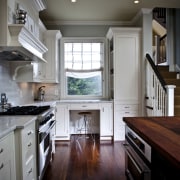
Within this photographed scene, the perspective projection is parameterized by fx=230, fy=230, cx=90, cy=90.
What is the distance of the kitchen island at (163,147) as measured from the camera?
1.11 m

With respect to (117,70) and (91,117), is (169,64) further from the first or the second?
(91,117)

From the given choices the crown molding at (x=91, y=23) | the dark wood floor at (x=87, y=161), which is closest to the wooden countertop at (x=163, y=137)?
the dark wood floor at (x=87, y=161)

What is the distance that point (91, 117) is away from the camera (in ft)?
19.6

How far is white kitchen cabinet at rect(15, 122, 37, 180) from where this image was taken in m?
2.10

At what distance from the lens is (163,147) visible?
122cm

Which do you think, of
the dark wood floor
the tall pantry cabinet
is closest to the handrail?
the tall pantry cabinet

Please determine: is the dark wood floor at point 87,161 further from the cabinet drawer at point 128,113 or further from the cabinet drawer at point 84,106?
the cabinet drawer at point 84,106

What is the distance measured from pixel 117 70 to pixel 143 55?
68cm

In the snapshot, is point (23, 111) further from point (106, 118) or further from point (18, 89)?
point (106, 118)

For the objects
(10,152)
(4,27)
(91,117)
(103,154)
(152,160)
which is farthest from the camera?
(91,117)

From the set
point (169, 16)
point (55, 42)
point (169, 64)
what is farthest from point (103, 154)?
point (169, 16)

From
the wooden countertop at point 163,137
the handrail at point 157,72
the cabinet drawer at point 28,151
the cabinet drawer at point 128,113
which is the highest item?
the handrail at point 157,72

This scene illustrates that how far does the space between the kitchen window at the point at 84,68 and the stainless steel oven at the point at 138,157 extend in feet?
13.2

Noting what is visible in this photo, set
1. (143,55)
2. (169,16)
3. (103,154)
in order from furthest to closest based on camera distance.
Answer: (169,16) < (143,55) < (103,154)
